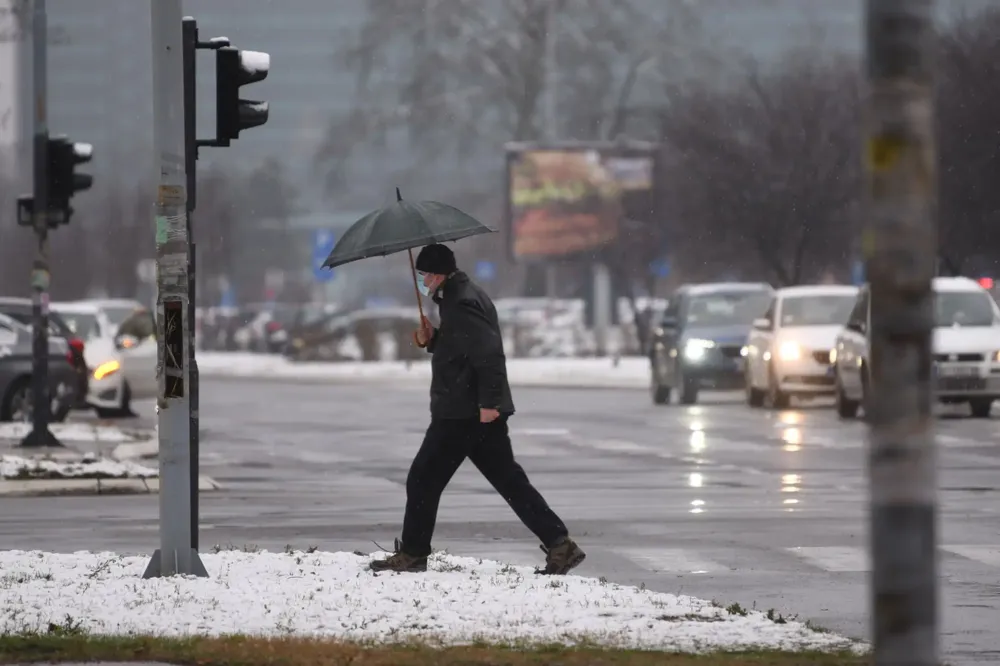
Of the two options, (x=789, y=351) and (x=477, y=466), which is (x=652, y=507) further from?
(x=789, y=351)

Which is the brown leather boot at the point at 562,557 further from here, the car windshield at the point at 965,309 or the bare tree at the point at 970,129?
the bare tree at the point at 970,129

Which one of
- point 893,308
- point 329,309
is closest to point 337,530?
point 893,308

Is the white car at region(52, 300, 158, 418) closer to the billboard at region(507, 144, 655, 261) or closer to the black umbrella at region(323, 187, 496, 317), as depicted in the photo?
the black umbrella at region(323, 187, 496, 317)

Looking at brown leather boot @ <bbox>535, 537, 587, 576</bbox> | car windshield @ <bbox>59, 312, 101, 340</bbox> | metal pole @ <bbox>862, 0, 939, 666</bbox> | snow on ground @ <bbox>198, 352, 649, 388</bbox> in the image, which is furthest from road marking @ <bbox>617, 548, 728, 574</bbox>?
snow on ground @ <bbox>198, 352, 649, 388</bbox>

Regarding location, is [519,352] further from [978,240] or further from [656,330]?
[656,330]

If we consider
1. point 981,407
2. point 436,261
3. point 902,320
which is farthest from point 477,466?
point 981,407

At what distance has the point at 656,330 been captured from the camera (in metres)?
37.6

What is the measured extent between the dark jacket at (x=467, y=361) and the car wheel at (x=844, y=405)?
1869cm

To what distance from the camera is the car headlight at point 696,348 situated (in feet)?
117

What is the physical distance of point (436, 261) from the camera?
39.4 feet

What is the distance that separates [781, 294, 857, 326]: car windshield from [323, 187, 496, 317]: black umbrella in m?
21.4

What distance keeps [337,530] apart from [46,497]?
4.30 metres

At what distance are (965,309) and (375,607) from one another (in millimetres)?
21028

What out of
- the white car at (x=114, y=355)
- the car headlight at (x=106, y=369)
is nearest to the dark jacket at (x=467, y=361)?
the white car at (x=114, y=355)
